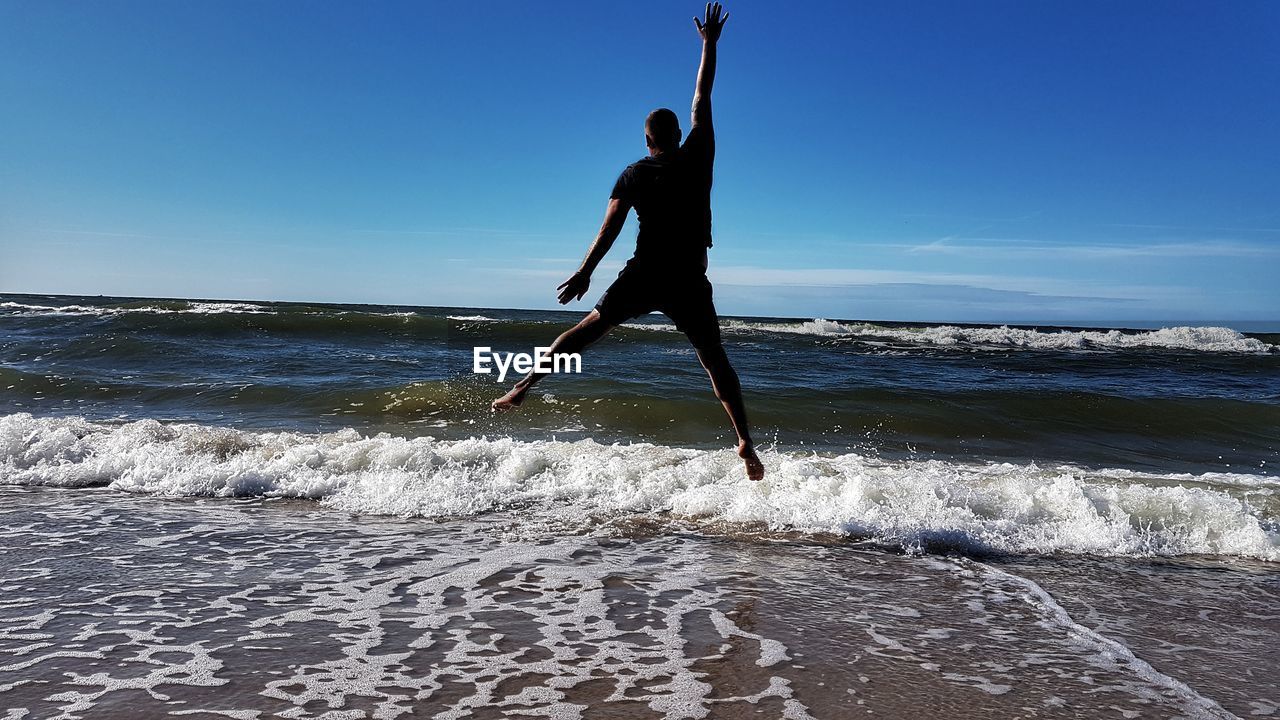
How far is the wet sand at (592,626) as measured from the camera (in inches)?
120

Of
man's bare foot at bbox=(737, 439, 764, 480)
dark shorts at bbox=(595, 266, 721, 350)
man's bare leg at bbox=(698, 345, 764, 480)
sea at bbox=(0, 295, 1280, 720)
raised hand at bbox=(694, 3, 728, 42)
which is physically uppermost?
raised hand at bbox=(694, 3, 728, 42)

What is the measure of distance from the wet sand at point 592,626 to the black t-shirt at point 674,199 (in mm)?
1864

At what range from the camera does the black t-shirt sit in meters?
3.88

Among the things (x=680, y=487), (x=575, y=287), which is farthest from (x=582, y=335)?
(x=680, y=487)

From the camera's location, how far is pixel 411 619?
3887 mm

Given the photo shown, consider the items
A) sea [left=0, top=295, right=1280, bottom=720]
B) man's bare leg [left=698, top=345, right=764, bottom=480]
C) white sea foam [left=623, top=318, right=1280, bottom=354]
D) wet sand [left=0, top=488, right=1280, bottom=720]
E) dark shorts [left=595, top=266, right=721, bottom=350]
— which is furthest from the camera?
white sea foam [left=623, top=318, right=1280, bottom=354]

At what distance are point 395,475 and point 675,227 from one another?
4.34 meters

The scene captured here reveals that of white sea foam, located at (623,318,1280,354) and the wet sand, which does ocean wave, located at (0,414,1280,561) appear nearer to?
the wet sand

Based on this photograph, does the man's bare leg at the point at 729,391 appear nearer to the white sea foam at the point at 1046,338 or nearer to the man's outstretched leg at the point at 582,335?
the man's outstretched leg at the point at 582,335

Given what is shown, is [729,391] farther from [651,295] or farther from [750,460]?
[651,295]

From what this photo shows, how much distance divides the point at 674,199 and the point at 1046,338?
36.9 metres

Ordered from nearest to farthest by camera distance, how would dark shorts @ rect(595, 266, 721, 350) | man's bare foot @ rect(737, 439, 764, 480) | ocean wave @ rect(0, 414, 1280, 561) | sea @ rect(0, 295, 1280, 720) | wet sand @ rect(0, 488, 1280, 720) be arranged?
wet sand @ rect(0, 488, 1280, 720), sea @ rect(0, 295, 1280, 720), dark shorts @ rect(595, 266, 721, 350), man's bare foot @ rect(737, 439, 764, 480), ocean wave @ rect(0, 414, 1280, 561)

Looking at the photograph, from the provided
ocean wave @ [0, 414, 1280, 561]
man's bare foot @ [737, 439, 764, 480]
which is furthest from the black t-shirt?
ocean wave @ [0, 414, 1280, 561]

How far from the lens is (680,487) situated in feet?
23.1
